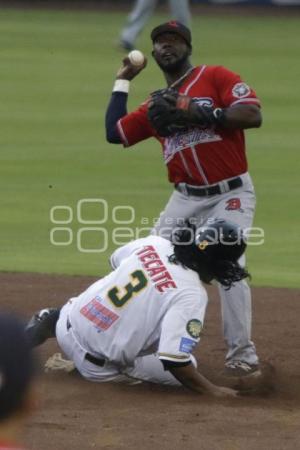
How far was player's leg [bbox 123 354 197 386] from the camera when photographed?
20.0 ft

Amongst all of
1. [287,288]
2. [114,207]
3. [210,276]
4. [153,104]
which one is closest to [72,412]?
[210,276]

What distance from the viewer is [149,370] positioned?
6129 millimetres

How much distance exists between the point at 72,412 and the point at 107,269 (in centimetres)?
392

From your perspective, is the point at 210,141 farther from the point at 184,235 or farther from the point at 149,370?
the point at 149,370

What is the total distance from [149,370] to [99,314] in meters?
0.42

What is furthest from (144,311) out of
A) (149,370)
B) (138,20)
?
(138,20)

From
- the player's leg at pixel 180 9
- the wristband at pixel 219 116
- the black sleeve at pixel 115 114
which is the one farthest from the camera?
the player's leg at pixel 180 9

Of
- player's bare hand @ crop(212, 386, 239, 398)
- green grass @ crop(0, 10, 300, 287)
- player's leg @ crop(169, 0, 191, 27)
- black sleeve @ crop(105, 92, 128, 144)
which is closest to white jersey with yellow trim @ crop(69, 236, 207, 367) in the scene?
player's bare hand @ crop(212, 386, 239, 398)

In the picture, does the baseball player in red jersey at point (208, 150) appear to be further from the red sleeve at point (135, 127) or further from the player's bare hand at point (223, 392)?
the player's bare hand at point (223, 392)

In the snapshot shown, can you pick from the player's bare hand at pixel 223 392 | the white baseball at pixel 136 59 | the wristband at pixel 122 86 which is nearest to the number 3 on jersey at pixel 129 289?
the player's bare hand at pixel 223 392

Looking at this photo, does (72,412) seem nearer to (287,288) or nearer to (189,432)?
(189,432)

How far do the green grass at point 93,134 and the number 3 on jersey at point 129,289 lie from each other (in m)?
3.35

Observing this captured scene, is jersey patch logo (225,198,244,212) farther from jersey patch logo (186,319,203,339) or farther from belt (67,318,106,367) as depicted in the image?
belt (67,318,106,367)

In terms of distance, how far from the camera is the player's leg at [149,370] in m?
6.11
